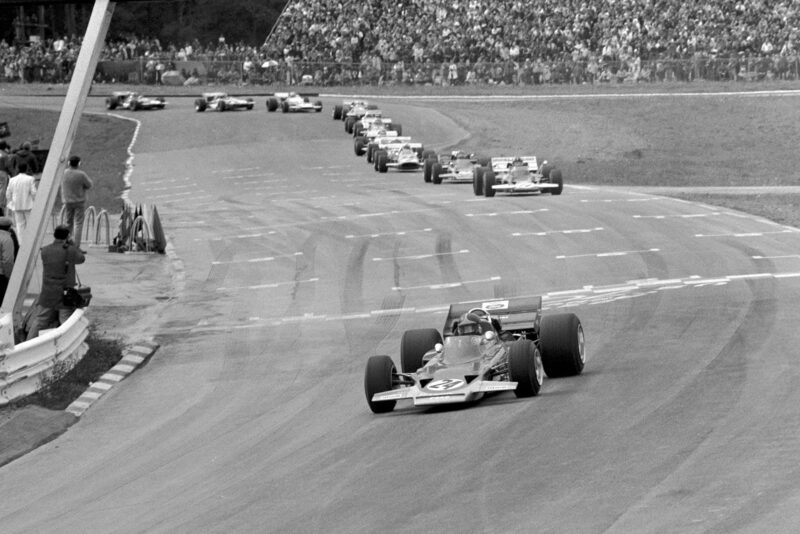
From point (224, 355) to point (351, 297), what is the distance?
174 inches

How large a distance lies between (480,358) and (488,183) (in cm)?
2045

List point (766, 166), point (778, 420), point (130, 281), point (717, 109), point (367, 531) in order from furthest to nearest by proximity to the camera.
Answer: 1. point (717, 109)
2. point (766, 166)
3. point (130, 281)
4. point (778, 420)
5. point (367, 531)

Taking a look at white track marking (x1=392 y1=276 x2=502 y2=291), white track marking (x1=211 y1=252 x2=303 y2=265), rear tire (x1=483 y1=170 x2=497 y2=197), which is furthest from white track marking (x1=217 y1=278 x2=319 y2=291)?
rear tire (x1=483 y1=170 x2=497 y2=197)

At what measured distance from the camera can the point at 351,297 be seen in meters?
22.9

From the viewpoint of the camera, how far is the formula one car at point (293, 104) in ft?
184

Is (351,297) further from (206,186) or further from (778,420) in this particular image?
(206,186)

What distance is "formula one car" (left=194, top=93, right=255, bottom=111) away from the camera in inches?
2274

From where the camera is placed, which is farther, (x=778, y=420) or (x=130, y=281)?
(x=130, y=281)

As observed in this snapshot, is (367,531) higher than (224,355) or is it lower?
higher

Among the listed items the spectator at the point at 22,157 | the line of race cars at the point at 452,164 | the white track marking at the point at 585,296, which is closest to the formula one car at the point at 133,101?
the line of race cars at the point at 452,164

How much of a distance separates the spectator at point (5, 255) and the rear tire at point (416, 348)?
5.95 meters

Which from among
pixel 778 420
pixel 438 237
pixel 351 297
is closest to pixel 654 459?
pixel 778 420

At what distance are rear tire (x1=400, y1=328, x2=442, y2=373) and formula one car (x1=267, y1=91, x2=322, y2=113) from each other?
40.9 m

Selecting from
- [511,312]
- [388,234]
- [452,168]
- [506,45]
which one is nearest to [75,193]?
[388,234]
